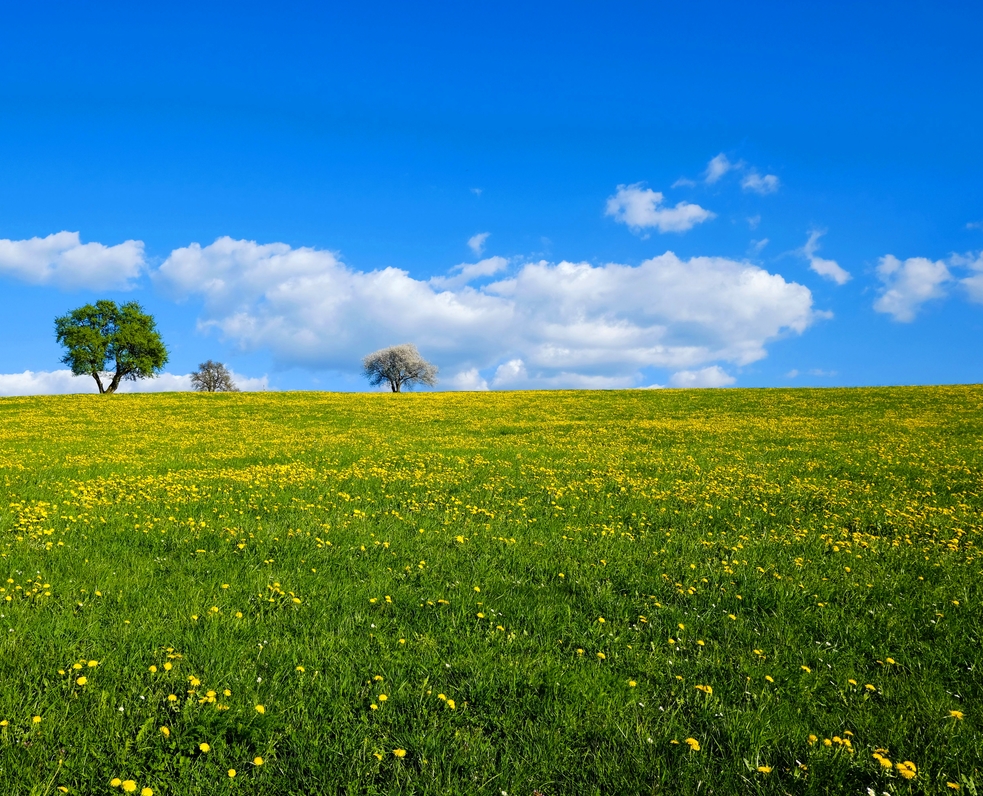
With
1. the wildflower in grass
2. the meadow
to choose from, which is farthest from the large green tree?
the wildflower in grass

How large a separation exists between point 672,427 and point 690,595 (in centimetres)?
2411

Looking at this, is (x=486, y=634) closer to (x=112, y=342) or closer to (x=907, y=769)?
(x=907, y=769)

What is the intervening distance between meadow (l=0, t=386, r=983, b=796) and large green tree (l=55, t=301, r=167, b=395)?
59746 mm

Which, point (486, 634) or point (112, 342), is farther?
point (112, 342)

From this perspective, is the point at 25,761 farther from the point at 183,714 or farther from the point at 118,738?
the point at 183,714

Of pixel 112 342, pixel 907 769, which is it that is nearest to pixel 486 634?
pixel 907 769

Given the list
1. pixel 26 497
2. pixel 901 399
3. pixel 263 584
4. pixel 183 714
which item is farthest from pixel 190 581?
pixel 901 399

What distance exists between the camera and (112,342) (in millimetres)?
69625

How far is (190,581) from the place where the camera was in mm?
8531

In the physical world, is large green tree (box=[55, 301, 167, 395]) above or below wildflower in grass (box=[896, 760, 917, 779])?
above

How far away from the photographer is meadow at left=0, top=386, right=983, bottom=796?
Result: 495cm

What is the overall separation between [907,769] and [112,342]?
81700 mm

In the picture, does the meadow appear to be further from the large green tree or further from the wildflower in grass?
the large green tree

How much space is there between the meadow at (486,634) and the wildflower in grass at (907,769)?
3 centimetres
